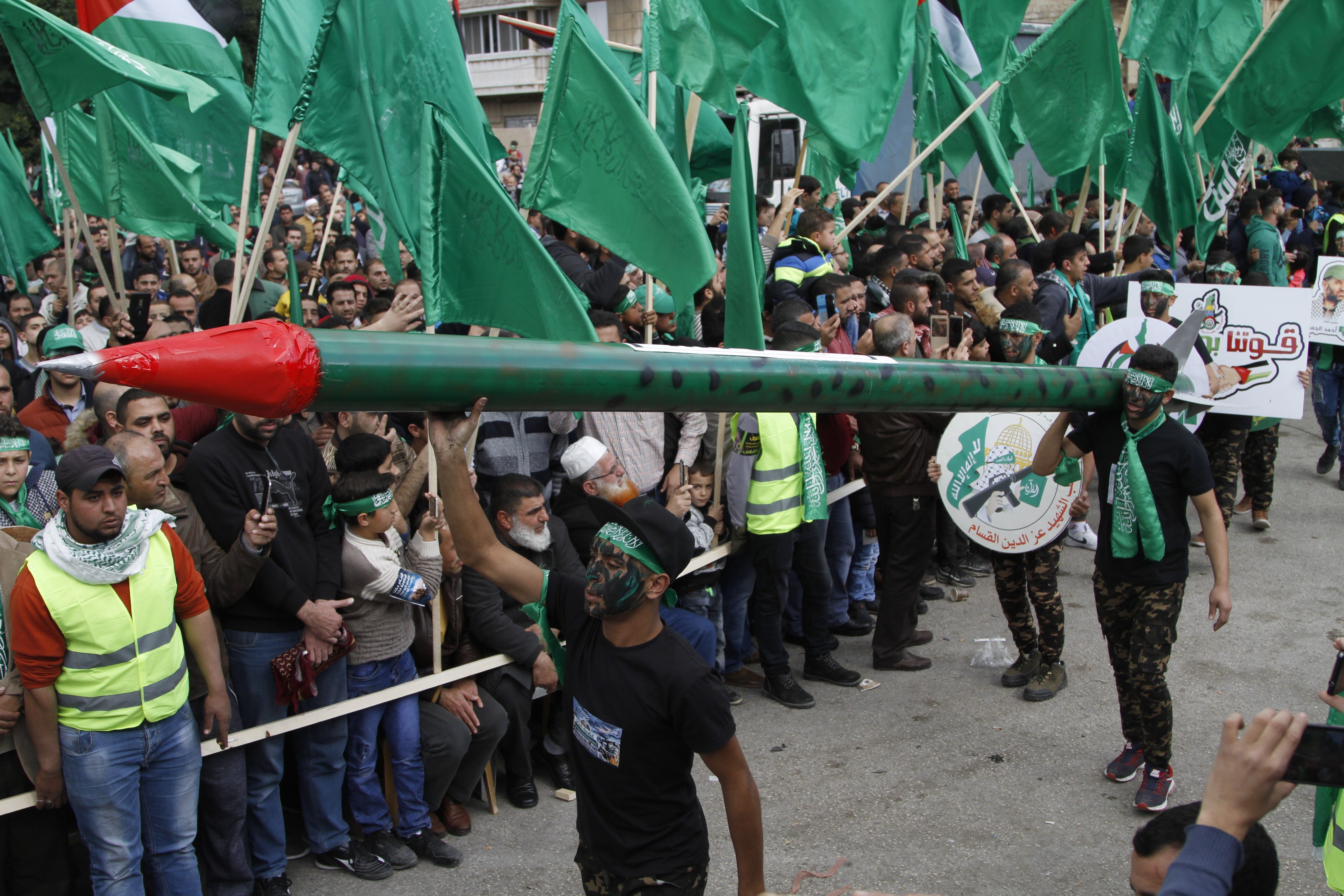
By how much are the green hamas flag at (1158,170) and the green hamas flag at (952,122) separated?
50.1 inches

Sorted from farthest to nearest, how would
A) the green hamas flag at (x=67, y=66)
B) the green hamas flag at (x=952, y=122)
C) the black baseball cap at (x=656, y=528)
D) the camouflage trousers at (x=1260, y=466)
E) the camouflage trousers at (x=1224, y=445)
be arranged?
the camouflage trousers at (x=1260, y=466), the green hamas flag at (x=952, y=122), the camouflage trousers at (x=1224, y=445), the green hamas flag at (x=67, y=66), the black baseball cap at (x=656, y=528)

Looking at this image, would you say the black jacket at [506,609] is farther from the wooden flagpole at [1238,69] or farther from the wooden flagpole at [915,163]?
the wooden flagpole at [1238,69]

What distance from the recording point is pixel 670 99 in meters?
7.76

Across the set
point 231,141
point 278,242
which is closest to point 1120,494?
point 231,141

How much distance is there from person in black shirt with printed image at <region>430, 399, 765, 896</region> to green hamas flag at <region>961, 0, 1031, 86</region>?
25.5ft

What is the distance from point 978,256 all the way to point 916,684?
621 cm

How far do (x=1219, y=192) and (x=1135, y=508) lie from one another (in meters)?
7.93

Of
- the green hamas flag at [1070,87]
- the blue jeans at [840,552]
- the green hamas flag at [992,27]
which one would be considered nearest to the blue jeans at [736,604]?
the blue jeans at [840,552]

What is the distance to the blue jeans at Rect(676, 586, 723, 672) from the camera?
6.34m

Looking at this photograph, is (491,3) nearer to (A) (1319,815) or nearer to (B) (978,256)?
(B) (978,256)

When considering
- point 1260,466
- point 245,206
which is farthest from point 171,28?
point 1260,466

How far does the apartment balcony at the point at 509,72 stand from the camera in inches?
1439

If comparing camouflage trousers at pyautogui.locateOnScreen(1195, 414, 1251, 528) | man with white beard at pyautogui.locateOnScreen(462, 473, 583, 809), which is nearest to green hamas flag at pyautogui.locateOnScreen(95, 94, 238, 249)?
man with white beard at pyautogui.locateOnScreen(462, 473, 583, 809)

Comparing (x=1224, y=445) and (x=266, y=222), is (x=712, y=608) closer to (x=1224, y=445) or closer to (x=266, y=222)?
(x=266, y=222)
